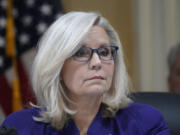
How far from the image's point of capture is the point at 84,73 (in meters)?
1.65

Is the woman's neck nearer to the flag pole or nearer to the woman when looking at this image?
the woman

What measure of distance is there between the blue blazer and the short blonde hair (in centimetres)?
4

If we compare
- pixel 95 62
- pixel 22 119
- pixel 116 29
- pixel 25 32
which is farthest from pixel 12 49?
pixel 95 62

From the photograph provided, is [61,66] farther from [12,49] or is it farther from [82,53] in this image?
[12,49]

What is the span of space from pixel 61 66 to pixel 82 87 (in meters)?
0.14

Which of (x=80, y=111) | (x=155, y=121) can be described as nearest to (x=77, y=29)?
(x=80, y=111)

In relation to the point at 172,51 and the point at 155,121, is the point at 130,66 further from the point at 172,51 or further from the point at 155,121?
the point at 155,121

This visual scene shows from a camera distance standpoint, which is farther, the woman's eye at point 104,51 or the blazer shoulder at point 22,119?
the blazer shoulder at point 22,119

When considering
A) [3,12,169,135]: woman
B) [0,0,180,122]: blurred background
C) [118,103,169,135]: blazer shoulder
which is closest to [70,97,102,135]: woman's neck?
[3,12,169,135]: woman

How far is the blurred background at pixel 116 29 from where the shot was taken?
3145mm

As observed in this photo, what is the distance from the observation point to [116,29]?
12.1ft

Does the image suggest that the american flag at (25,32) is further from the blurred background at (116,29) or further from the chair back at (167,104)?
the chair back at (167,104)

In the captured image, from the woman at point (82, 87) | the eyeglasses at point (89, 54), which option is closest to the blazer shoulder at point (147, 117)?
the woman at point (82, 87)

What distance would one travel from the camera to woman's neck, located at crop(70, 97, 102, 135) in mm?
1782
